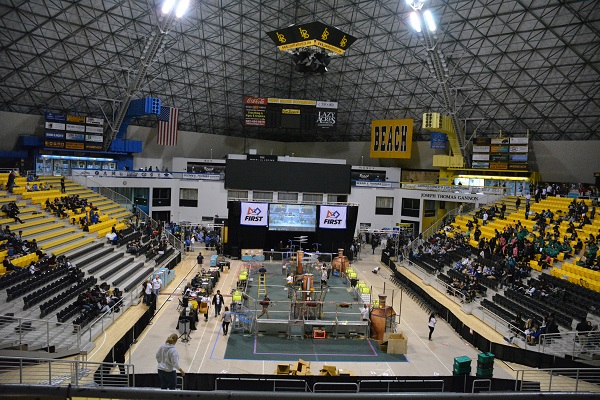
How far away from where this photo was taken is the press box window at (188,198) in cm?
4819

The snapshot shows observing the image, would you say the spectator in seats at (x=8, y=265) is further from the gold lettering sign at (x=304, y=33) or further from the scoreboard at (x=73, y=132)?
the scoreboard at (x=73, y=132)

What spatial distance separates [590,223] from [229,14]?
33223 millimetres

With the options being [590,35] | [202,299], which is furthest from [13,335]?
[590,35]

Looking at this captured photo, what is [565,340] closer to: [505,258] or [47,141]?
[505,258]

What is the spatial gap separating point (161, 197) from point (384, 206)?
21.9 m

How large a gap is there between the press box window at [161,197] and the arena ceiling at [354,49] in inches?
374

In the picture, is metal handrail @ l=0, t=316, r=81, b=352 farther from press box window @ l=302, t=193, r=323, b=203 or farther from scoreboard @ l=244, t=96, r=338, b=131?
scoreboard @ l=244, t=96, r=338, b=131

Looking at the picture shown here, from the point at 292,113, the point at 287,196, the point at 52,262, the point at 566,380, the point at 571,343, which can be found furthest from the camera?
the point at 292,113

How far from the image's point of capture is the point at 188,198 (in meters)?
48.2

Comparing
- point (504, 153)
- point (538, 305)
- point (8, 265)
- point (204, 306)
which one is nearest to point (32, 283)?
point (8, 265)

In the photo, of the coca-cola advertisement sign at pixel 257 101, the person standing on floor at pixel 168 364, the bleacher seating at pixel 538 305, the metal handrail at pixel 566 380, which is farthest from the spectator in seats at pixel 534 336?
the coca-cola advertisement sign at pixel 257 101

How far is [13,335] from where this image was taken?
14.9 meters

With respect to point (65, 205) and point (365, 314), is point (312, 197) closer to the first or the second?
point (65, 205)

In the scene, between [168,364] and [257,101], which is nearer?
[168,364]
